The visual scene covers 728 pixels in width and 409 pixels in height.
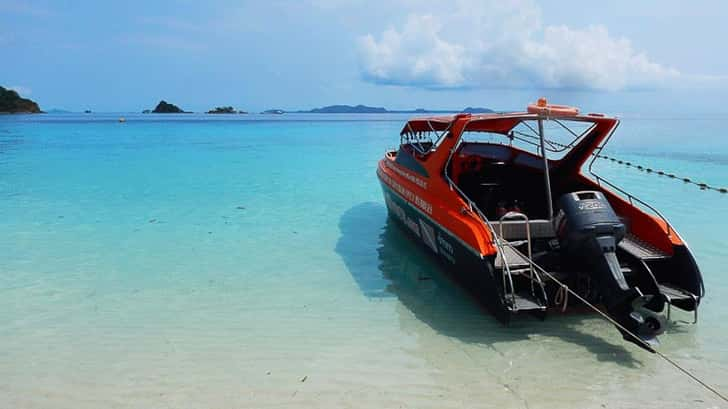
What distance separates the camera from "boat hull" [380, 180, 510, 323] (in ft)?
16.8

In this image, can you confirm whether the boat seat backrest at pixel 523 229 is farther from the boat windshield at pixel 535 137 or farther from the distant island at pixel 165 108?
the distant island at pixel 165 108

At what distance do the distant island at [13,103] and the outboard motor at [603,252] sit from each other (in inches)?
5119

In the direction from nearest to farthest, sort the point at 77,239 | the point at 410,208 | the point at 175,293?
the point at 175,293 < the point at 410,208 < the point at 77,239

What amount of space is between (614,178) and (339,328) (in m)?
14.7

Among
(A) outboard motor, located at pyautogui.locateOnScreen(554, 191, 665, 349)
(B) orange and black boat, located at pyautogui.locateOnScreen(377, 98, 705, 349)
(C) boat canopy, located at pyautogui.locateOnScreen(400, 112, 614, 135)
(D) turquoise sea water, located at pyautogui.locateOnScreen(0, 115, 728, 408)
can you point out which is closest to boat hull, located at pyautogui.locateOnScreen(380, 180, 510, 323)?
(B) orange and black boat, located at pyautogui.locateOnScreen(377, 98, 705, 349)

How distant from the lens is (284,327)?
5551mm

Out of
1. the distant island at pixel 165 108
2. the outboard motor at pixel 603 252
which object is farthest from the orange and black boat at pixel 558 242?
the distant island at pixel 165 108

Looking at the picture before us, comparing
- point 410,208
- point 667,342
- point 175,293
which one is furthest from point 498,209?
point 175,293

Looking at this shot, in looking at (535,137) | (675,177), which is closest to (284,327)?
(535,137)

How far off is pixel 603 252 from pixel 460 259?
1541 mm

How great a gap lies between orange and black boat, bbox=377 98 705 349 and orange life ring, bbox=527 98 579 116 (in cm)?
1

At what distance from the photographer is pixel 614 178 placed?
56.0 ft

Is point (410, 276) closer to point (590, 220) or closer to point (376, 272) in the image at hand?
point (376, 272)

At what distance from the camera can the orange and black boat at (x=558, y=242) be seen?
4.96 meters
